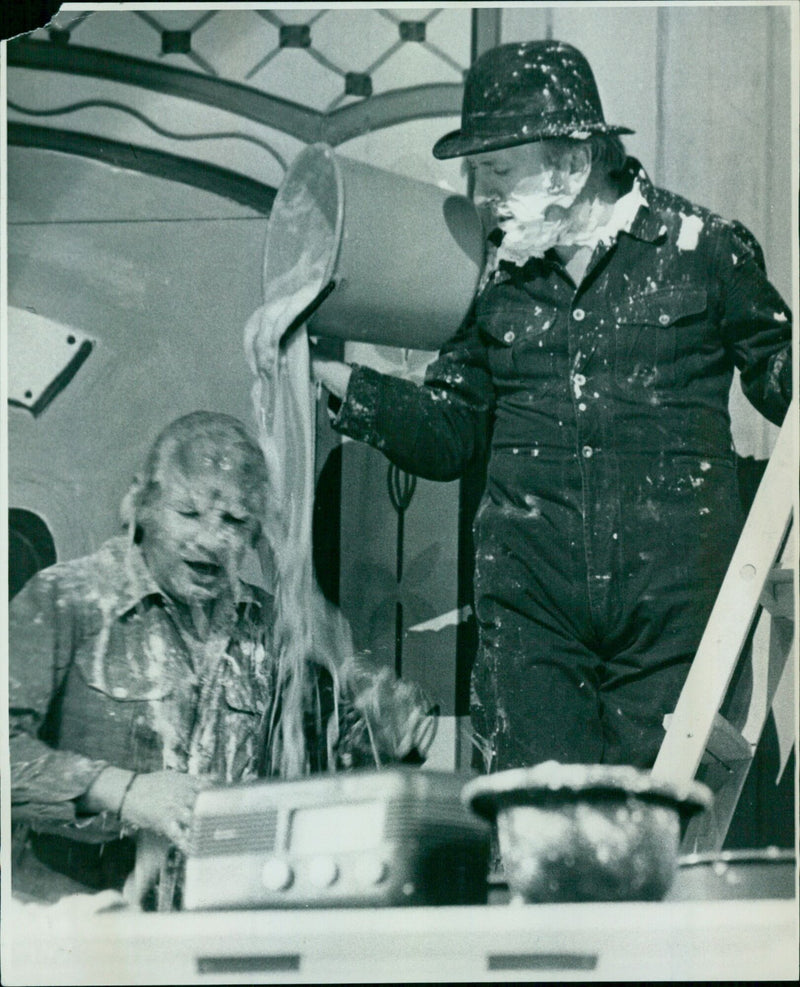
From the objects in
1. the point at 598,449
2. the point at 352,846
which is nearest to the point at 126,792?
the point at 352,846

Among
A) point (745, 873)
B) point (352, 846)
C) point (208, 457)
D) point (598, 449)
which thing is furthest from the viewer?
point (208, 457)

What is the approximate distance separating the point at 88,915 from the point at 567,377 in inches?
56.0

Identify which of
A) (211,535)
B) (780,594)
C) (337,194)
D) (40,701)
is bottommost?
(40,701)

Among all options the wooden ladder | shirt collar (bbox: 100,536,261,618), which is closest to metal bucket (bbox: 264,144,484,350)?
shirt collar (bbox: 100,536,261,618)

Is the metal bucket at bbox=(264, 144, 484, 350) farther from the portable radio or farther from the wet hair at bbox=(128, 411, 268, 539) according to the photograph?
the portable radio

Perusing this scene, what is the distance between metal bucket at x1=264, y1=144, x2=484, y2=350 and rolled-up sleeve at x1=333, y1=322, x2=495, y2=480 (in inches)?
2.6

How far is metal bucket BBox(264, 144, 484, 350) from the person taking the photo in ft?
12.6

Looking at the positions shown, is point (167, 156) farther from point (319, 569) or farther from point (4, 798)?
point (4, 798)

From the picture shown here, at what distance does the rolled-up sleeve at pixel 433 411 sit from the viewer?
3.88 m

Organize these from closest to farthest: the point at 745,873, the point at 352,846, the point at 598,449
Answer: the point at 352,846 < the point at 745,873 < the point at 598,449

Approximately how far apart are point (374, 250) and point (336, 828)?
115 centimetres

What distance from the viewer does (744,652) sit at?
378cm

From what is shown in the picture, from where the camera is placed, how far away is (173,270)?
3992 mm

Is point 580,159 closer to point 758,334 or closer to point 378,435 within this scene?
point 758,334
